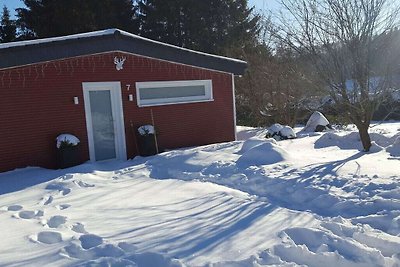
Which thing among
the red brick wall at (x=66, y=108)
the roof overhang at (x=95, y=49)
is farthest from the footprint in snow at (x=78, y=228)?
the roof overhang at (x=95, y=49)

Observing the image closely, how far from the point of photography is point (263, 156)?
722cm

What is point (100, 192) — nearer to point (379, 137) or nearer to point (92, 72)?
point (92, 72)

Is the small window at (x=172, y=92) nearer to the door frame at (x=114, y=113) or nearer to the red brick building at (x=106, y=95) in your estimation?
the red brick building at (x=106, y=95)

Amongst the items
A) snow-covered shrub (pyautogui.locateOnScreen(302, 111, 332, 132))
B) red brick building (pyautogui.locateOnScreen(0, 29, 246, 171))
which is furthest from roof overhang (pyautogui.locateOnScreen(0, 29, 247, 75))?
snow-covered shrub (pyautogui.locateOnScreen(302, 111, 332, 132))

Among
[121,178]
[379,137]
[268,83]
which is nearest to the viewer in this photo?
[121,178]

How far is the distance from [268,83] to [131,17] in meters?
12.5

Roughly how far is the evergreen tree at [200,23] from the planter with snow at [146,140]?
16287 mm

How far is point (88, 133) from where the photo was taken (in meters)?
8.80

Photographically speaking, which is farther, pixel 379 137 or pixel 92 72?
pixel 379 137

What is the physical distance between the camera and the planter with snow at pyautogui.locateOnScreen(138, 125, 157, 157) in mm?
9242

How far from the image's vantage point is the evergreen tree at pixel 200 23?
2511 cm

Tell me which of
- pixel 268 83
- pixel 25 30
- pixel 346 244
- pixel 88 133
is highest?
pixel 25 30

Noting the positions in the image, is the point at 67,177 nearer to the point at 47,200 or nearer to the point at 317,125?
the point at 47,200

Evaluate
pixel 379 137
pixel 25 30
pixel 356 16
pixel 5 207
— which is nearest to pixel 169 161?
pixel 5 207
